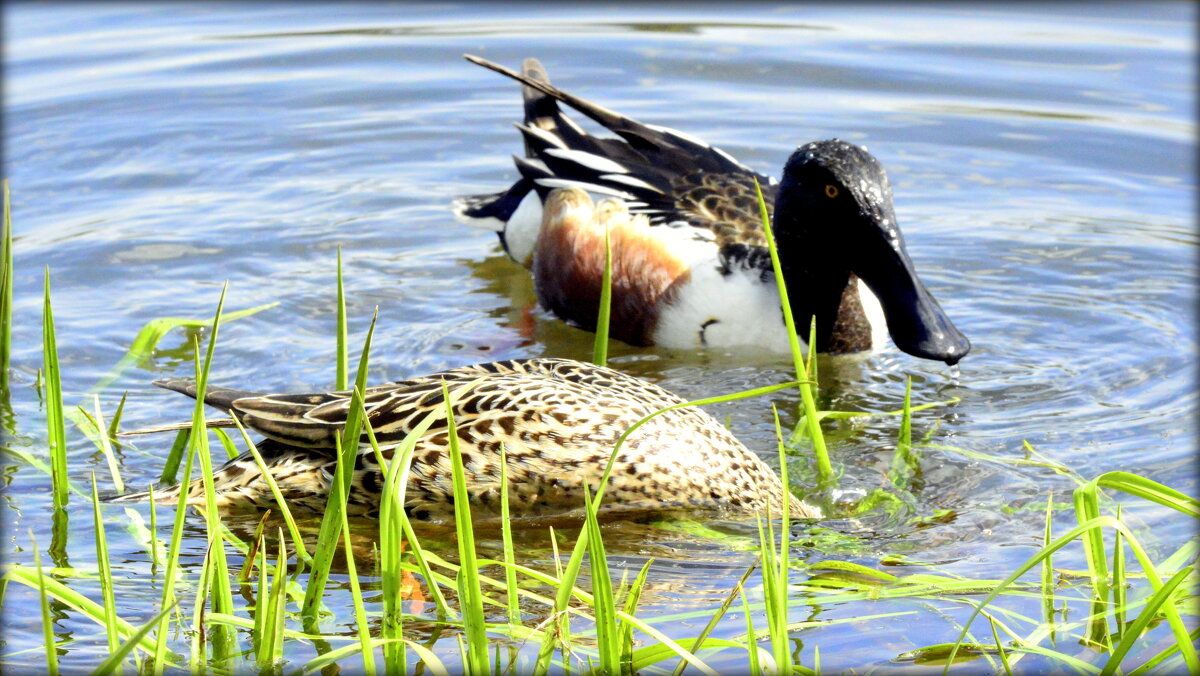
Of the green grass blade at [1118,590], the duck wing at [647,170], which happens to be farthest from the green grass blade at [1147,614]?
the duck wing at [647,170]

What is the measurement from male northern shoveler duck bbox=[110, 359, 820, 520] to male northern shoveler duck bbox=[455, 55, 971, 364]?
157 cm

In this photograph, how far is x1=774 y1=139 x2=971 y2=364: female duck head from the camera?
5500 mm

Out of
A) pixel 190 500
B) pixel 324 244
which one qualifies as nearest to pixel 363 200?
pixel 324 244

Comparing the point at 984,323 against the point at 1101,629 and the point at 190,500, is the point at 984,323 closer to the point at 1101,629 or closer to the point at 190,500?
the point at 1101,629

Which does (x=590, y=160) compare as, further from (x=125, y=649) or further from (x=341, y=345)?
(x=125, y=649)

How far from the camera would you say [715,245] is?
6.21m

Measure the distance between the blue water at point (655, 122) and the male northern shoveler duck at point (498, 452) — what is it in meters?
0.15

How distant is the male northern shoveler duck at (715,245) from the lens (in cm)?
573

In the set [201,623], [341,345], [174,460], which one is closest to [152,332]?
[174,460]

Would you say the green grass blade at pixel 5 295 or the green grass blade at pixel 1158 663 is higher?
the green grass blade at pixel 5 295

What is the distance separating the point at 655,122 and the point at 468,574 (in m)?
6.85

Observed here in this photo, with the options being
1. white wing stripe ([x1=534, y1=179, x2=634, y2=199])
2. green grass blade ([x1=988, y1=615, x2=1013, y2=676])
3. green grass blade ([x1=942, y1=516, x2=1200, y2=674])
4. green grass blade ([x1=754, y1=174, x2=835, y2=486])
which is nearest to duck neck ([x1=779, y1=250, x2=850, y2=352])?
white wing stripe ([x1=534, y1=179, x2=634, y2=199])

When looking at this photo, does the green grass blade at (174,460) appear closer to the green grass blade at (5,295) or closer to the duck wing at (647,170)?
the green grass blade at (5,295)

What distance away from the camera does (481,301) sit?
6914mm
